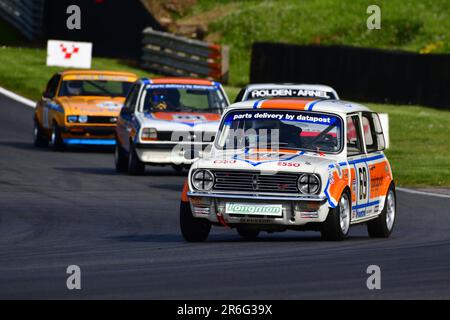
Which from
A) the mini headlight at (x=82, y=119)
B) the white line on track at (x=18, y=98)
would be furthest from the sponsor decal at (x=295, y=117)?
the white line on track at (x=18, y=98)

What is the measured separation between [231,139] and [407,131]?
53.7 ft

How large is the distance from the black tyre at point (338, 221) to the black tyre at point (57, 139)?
1366 cm

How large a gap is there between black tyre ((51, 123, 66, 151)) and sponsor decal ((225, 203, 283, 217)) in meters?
13.7

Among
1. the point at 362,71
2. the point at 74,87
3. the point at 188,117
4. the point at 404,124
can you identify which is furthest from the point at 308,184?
the point at 362,71

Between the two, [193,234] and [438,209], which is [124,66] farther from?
[193,234]

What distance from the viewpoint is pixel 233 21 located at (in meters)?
45.2

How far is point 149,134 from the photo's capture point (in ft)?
72.3

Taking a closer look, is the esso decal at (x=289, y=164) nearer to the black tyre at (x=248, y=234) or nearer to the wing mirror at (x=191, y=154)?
the black tyre at (x=248, y=234)

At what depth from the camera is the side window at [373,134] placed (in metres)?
14.9

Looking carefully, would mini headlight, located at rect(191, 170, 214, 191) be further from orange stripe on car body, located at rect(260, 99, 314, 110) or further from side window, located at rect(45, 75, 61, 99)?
side window, located at rect(45, 75, 61, 99)

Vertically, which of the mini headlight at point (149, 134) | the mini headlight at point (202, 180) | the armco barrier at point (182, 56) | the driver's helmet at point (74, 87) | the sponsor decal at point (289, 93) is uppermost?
the mini headlight at point (202, 180)

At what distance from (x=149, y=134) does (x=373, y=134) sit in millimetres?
7537

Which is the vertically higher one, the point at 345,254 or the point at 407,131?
the point at 345,254

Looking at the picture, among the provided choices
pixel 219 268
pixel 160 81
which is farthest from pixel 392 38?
pixel 219 268
